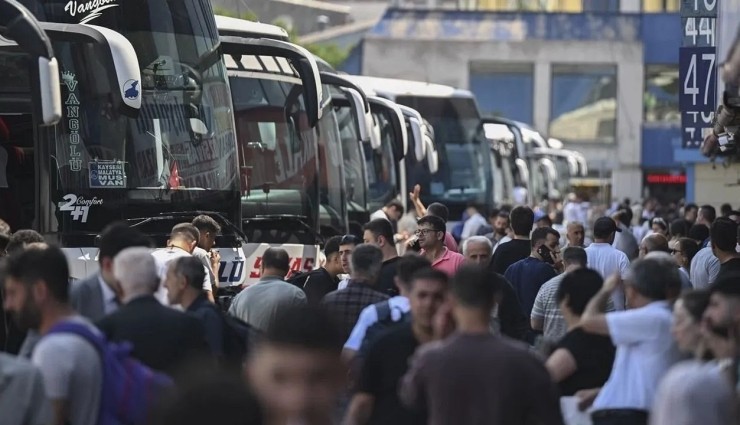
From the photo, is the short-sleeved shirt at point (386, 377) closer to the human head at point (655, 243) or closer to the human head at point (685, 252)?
the human head at point (655, 243)

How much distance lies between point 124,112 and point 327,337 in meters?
9.10

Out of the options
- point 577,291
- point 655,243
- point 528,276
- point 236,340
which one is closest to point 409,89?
point 655,243

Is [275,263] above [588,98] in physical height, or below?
below

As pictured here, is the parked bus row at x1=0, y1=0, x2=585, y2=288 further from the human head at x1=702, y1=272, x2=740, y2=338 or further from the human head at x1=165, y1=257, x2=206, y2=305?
the human head at x1=702, y1=272, x2=740, y2=338

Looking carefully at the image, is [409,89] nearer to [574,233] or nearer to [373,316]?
[574,233]

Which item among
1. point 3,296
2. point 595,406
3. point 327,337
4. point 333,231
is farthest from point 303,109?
point 327,337

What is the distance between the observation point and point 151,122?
592 inches

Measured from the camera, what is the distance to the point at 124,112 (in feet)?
A: 44.8

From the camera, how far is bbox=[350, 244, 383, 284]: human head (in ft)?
31.8

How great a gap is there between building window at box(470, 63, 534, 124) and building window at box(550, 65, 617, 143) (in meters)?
1.09

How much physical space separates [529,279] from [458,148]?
2016 centimetres

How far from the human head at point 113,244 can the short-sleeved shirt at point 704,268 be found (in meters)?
6.75

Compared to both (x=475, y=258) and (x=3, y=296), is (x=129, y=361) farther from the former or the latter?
(x=475, y=258)

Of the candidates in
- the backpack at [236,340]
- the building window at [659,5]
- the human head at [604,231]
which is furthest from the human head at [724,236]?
the building window at [659,5]
